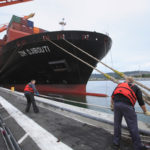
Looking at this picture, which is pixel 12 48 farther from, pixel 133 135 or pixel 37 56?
pixel 133 135

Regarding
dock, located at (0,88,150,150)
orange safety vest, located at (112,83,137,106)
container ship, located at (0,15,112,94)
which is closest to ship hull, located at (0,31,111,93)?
container ship, located at (0,15,112,94)

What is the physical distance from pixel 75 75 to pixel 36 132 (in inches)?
352

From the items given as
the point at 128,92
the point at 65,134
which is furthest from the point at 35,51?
the point at 128,92

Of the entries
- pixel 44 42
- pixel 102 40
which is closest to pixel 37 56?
pixel 44 42

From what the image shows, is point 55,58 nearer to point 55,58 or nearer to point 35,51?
point 55,58

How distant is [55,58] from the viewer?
1050 cm

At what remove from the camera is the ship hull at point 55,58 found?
925 cm

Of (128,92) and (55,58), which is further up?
(55,58)

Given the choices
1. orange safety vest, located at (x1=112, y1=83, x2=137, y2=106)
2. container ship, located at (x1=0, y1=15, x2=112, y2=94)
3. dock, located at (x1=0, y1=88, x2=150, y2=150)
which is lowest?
dock, located at (x1=0, y1=88, x2=150, y2=150)

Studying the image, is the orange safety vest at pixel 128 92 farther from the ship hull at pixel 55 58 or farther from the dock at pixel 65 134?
the ship hull at pixel 55 58

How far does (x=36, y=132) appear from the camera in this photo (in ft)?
9.17

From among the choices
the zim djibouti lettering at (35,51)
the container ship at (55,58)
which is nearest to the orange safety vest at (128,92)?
the container ship at (55,58)

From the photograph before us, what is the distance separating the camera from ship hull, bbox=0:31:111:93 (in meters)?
9.25

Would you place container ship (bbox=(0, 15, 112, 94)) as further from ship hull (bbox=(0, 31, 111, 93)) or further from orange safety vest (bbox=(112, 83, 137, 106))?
orange safety vest (bbox=(112, 83, 137, 106))
